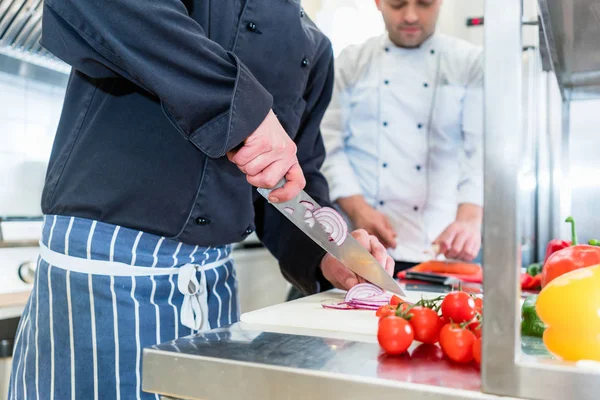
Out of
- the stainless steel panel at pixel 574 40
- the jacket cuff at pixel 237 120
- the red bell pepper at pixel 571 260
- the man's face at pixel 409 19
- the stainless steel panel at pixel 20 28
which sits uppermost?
the man's face at pixel 409 19

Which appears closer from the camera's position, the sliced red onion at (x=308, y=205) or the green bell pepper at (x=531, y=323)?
the green bell pepper at (x=531, y=323)

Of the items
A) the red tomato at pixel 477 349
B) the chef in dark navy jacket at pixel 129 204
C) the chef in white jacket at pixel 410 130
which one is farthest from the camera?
the chef in white jacket at pixel 410 130

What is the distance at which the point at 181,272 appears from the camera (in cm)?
101

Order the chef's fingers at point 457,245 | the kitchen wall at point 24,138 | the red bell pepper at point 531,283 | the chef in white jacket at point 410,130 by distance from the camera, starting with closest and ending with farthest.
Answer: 1. the red bell pepper at point 531,283
2. the kitchen wall at point 24,138
3. the chef's fingers at point 457,245
4. the chef in white jacket at point 410,130

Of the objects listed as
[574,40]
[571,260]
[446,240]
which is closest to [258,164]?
[571,260]

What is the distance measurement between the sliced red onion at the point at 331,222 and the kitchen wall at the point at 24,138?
114 centimetres

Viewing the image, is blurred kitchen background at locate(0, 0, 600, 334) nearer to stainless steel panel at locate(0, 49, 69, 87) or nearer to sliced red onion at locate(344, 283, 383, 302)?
stainless steel panel at locate(0, 49, 69, 87)

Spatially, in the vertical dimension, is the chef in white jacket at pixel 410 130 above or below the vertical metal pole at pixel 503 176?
above

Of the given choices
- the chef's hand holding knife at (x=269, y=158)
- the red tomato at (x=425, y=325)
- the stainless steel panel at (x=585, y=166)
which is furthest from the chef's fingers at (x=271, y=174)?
the stainless steel panel at (x=585, y=166)

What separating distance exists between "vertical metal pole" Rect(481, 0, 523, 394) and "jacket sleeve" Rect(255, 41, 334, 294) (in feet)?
2.35

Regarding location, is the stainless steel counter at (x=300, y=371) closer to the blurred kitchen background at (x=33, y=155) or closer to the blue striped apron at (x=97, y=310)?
the blue striped apron at (x=97, y=310)

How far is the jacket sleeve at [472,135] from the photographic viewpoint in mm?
2199

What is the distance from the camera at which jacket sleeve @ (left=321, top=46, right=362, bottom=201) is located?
222 centimetres

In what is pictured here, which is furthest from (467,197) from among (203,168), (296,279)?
(203,168)
